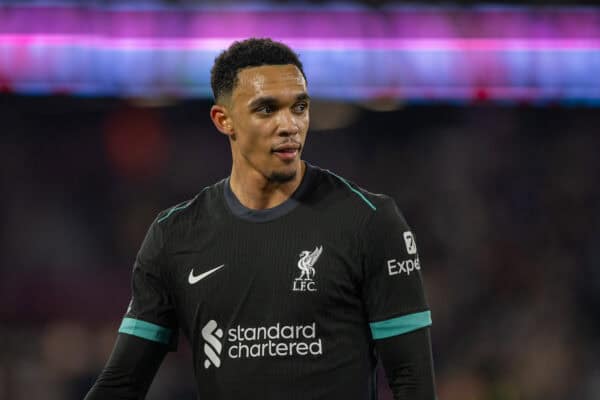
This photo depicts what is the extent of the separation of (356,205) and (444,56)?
4.64 meters

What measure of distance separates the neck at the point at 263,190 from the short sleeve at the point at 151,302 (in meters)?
0.28

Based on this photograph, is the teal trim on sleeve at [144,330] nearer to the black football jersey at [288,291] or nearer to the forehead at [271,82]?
the black football jersey at [288,291]

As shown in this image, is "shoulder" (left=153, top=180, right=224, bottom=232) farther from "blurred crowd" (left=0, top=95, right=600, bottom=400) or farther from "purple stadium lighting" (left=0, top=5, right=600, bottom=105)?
"blurred crowd" (left=0, top=95, right=600, bottom=400)

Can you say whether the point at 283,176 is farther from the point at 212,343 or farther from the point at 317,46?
the point at 317,46

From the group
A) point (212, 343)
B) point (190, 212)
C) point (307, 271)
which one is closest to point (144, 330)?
point (212, 343)

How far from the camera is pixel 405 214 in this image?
8.07m

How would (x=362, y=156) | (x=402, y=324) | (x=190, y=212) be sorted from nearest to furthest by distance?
1. (x=402, y=324)
2. (x=190, y=212)
3. (x=362, y=156)

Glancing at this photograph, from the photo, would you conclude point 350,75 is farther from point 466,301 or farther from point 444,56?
point 466,301

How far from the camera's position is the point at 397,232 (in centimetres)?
271

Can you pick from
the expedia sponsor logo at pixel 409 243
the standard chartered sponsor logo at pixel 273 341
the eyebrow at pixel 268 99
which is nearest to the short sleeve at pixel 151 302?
the standard chartered sponsor logo at pixel 273 341

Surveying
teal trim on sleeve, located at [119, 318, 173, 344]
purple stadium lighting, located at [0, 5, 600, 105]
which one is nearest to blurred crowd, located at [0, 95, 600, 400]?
purple stadium lighting, located at [0, 5, 600, 105]

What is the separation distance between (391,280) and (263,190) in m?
0.48

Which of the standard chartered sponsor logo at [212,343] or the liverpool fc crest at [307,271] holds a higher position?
the liverpool fc crest at [307,271]

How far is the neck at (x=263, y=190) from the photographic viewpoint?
2.88 m
